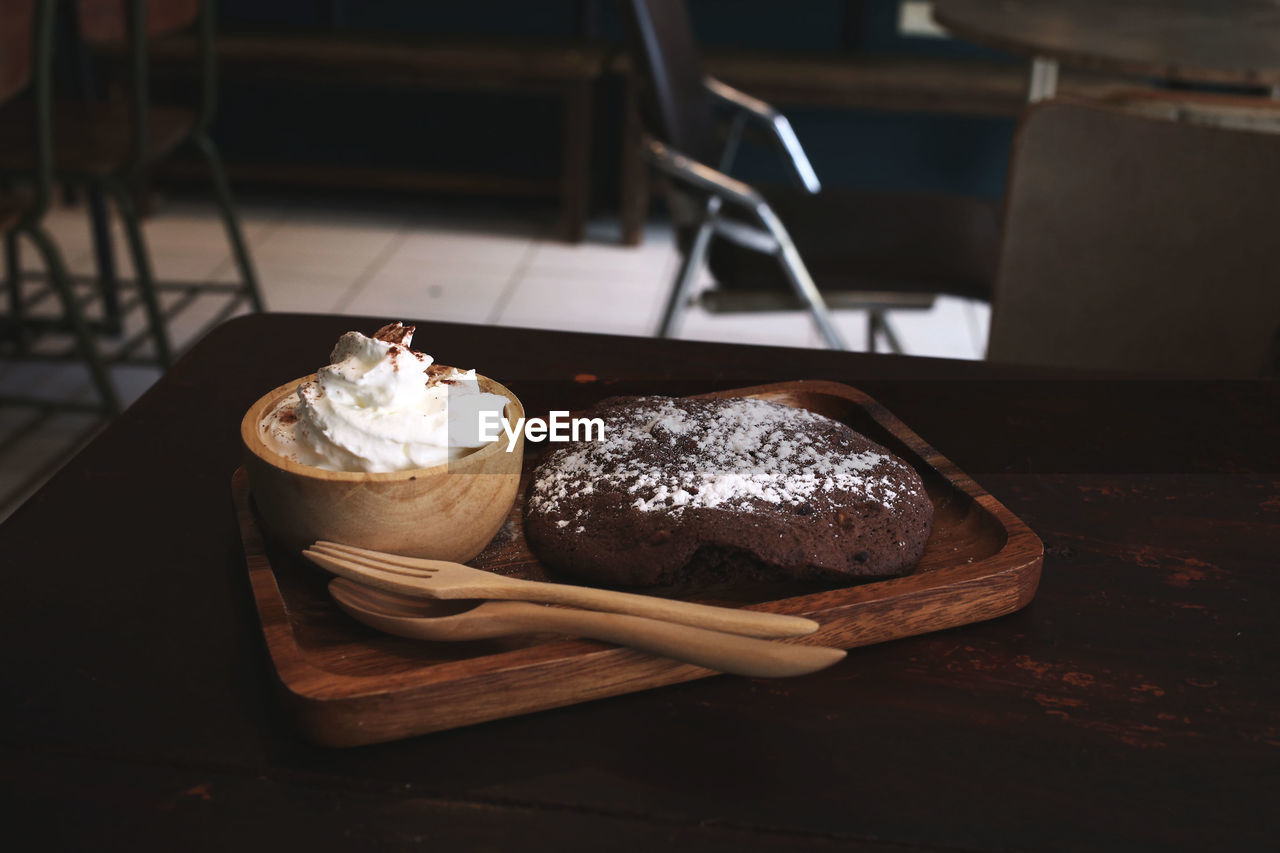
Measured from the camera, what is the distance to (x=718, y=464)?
2.35 ft

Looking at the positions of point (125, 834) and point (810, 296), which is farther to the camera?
point (810, 296)

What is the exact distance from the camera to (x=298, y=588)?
651 mm

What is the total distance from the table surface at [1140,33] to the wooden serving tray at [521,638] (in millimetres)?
1714

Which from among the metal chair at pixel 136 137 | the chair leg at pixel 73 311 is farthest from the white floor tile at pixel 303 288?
the chair leg at pixel 73 311

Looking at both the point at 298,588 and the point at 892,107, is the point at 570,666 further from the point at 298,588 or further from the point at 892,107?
the point at 892,107

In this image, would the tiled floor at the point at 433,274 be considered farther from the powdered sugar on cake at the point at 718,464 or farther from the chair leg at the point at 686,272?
the powdered sugar on cake at the point at 718,464

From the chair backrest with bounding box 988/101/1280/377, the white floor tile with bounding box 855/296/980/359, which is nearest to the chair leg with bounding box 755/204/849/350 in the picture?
the chair backrest with bounding box 988/101/1280/377

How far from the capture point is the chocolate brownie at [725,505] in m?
0.66

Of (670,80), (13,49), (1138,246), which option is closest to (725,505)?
(1138,246)

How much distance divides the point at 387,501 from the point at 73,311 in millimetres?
1857

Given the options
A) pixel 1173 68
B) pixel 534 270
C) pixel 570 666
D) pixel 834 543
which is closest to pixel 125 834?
pixel 570 666

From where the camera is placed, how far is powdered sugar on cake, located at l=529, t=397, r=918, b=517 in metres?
0.69

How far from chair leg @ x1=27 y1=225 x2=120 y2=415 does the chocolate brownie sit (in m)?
1.70

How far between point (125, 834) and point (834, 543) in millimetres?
404
